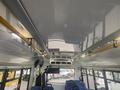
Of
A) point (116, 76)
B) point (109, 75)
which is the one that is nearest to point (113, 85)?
point (109, 75)

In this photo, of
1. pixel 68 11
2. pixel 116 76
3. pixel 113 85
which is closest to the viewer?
pixel 68 11

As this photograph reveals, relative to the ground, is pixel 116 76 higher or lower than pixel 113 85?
higher

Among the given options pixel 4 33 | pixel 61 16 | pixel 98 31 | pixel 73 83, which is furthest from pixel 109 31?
pixel 73 83

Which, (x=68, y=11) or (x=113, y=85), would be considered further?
(x=113, y=85)

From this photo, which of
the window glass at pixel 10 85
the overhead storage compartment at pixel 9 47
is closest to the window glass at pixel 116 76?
the overhead storage compartment at pixel 9 47

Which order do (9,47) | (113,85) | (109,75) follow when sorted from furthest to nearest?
(109,75) → (113,85) → (9,47)

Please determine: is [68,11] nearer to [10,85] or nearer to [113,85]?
[10,85]

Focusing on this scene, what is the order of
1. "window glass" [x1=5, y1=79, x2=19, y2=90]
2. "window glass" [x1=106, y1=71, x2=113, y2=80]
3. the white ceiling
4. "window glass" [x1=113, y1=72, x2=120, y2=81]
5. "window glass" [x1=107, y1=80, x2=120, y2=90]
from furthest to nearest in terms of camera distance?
"window glass" [x1=106, y1=71, x2=113, y2=80]
"window glass" [x1=107, y1=80, x2=120, y2=90]
"window glass" [x1=113, y1=72, x2=120, y2=81]
"window glass" [x1=5, y1=79, x2=19, y2=90]
the white ceiling

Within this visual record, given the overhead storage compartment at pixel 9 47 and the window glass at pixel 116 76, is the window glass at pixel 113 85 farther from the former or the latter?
the overhead storage compartment at pixel 9 47

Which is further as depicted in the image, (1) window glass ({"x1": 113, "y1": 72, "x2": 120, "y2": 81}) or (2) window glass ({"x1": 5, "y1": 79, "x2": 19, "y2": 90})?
(1) window glass ({"x1": 113, "y1": 72, "x2": 120, "y2": 81})

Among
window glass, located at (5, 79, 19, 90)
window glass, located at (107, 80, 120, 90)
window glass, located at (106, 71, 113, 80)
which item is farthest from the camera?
window glass, located at (106, 71, 113, 80)

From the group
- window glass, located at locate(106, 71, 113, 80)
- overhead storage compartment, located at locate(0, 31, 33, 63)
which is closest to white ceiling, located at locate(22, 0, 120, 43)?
overhead storage compartment, located at locate(0, 31, 33, 63)

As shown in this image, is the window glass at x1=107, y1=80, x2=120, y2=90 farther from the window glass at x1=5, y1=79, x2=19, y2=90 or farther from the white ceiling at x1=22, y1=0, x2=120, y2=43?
the window glass at x1=5, y1=79, x2=19, y2=90

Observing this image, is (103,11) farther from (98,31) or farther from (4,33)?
(4,33)
